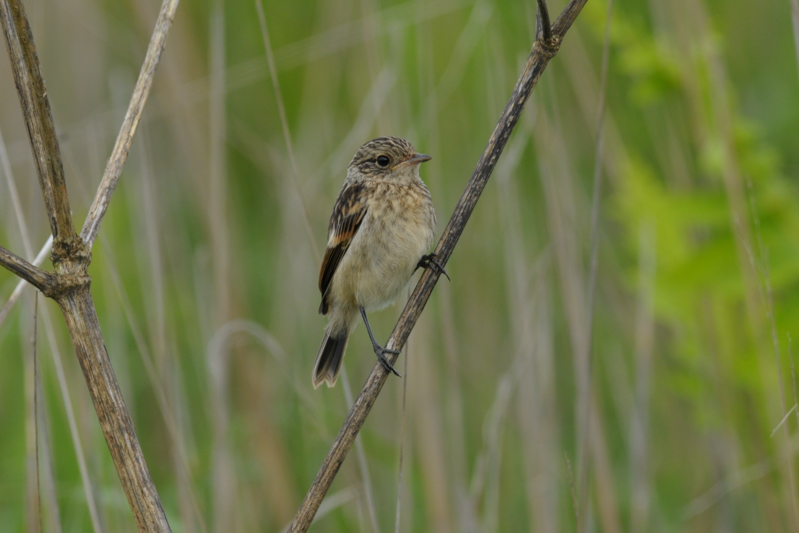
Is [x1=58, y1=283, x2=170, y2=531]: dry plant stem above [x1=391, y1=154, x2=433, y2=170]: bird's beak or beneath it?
beneath

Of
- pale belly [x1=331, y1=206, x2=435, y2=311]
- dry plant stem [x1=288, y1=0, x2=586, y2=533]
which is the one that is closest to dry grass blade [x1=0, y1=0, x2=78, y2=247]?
dry plant stem [x1=288, y1=0, x2=586, y2=533]

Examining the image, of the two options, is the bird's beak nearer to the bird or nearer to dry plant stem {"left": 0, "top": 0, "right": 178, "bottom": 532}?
the bird

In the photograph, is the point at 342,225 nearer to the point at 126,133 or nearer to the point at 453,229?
the point at 453,229

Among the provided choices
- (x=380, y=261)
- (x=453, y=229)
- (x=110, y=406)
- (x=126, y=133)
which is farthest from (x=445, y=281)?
(x=110, y=406)

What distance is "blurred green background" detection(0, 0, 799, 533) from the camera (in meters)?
3.45

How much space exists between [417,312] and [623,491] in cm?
289

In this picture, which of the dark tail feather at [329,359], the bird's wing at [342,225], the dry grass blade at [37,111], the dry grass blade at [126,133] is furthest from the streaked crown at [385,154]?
the dry grass blade at [37,111]

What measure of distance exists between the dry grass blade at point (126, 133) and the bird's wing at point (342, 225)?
4.98 ft

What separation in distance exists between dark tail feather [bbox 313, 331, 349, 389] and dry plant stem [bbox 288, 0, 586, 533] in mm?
1316

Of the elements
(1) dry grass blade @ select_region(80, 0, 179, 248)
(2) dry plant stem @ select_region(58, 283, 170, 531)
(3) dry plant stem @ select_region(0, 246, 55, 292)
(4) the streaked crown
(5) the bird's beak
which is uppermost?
(4) the streaked crown

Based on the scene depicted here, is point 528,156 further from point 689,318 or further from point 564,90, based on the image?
point 689,318

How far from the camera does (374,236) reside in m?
3.32

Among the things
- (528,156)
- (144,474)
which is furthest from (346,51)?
(144,474)

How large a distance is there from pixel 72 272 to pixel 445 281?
2048mm
